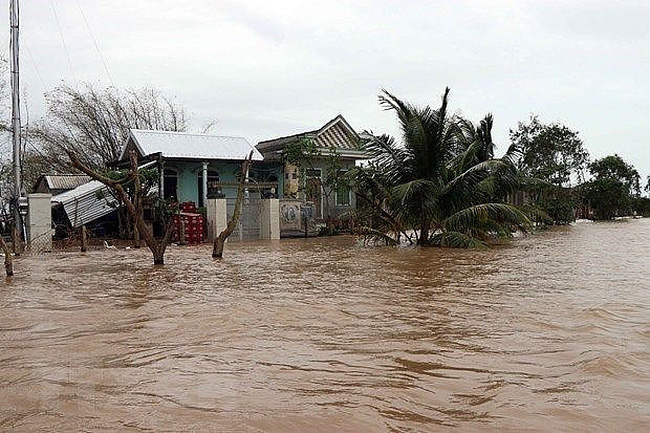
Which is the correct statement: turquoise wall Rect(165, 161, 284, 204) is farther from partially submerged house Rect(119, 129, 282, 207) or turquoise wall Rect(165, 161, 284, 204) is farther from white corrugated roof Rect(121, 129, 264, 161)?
white corrugated roof Rect(121, 129, 264, 161)

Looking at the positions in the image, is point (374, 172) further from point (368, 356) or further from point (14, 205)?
point (368, 356)

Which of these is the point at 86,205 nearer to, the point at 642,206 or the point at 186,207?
the point at 186,207

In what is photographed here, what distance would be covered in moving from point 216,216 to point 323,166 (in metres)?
7.91

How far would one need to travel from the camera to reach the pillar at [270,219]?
2380cm

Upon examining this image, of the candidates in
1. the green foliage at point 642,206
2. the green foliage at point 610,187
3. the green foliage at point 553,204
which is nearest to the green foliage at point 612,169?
the green foliage at point 610,187

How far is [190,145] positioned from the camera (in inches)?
1027

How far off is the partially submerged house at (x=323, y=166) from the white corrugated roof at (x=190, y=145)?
1.92m

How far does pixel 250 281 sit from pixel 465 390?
269 inches

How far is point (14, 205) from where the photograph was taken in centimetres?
2042

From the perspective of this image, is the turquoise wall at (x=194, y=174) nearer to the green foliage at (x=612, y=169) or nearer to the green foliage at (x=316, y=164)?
the green foliage at (x=316, y=164)

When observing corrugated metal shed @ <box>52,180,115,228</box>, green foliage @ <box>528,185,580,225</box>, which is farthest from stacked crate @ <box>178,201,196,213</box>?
green foliage @ <box>528,185,580,225</box>

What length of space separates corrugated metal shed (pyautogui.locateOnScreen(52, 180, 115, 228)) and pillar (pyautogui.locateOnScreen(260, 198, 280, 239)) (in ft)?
17.0

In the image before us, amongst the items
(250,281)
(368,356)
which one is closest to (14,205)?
(250,281)

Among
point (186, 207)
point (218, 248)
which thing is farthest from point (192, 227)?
point (218, 248)
